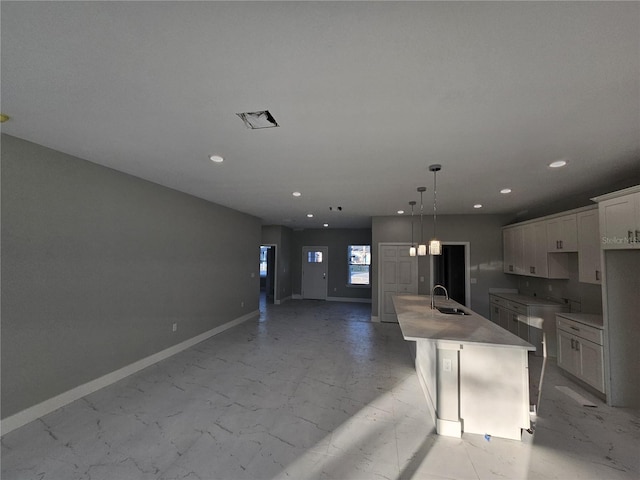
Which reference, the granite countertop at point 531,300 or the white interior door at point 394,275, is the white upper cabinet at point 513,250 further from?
the white interior door at point 394,275

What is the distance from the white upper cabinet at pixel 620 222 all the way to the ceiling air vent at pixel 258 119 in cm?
358

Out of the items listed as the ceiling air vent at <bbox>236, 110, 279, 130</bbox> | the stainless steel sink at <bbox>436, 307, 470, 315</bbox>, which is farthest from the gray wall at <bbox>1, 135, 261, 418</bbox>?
the stainless steel sink at <bbox>436, 307, 470, 315</bbox>

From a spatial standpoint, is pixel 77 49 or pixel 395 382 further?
pixel 395 382

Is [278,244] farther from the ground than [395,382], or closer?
farther from the ground

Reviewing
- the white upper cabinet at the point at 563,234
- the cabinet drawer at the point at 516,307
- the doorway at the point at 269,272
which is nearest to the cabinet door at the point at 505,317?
the cabinet drawer at the point at 516,307

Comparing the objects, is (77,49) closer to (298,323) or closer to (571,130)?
(571,130)

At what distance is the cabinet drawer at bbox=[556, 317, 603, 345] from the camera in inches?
119

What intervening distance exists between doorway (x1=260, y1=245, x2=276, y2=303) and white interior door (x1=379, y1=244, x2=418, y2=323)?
3.89 meters

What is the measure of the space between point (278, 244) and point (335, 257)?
2.15 metres

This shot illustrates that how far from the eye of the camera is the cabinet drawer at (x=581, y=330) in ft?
9.91

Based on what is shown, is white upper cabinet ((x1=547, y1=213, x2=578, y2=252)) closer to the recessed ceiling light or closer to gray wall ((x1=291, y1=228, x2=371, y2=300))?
the recessed ceiling light

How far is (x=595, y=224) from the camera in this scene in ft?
11.4

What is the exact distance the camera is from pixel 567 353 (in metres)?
3.52

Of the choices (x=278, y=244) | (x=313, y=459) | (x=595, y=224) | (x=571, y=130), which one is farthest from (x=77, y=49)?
(x=278, y=244)
